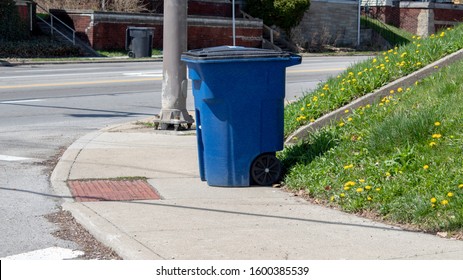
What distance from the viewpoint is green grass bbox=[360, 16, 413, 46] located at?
164ft

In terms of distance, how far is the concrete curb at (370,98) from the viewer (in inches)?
415

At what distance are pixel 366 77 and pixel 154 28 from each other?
1100 inches

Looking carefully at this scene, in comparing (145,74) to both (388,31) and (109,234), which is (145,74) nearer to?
(109,234)

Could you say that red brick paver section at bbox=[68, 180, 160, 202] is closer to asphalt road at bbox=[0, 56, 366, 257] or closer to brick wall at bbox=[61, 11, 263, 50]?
asphalt road at bbox=[0, 56, 366, 257]

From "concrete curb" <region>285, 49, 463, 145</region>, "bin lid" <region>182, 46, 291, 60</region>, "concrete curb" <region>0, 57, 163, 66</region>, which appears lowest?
"concrete curb" <region>0, 57, 163, 66</region>

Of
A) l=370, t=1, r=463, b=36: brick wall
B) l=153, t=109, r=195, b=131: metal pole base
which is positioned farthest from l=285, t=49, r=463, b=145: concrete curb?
l=370, t=1, r=463, b=36: brick wall

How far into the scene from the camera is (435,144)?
27.1ft

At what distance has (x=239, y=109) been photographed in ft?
28.7

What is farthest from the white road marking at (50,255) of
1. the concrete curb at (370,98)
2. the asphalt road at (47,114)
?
the concrete curb at (370,98)

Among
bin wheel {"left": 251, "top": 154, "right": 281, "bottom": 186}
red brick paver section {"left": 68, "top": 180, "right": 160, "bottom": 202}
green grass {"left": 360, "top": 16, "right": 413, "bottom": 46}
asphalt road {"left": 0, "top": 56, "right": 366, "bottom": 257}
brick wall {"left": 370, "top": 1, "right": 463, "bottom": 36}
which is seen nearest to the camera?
asphalt road {"left": 0, "top": 56, "right": 366, "bottom": 257}

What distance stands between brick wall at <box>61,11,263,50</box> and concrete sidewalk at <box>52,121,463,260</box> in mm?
27053

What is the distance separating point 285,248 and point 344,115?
431cm

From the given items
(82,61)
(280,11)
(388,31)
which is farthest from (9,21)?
(388,31)

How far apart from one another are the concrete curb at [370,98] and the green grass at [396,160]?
1.00ft
